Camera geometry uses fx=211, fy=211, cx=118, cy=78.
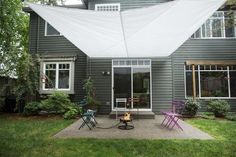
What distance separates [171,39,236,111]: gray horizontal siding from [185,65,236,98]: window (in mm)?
366

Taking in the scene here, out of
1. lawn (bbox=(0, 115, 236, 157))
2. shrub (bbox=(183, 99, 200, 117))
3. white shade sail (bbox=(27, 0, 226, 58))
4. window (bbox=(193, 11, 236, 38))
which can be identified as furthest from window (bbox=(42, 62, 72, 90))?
window (bbox=(193, 11, 236, 38))

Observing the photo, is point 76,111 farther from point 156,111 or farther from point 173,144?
point 173,144

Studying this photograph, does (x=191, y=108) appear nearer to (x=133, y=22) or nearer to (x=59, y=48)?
(x=133, y=22)

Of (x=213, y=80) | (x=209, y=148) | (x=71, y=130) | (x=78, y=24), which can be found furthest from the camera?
(x=213, y=80)

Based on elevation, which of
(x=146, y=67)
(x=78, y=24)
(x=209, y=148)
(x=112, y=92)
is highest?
(x=78, y=24)

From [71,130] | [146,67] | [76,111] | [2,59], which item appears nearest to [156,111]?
[146,67]

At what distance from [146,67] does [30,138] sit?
6.05 metres

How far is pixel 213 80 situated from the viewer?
10.5m

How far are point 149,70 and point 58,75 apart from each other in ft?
15.0

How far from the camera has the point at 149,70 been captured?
9.81 m

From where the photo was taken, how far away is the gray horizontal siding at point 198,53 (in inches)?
411

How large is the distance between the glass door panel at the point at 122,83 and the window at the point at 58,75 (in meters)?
2.42

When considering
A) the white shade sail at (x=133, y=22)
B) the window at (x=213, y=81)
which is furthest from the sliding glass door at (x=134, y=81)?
the white shade sail at (x=133, y=22)

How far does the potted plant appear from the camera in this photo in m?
9.34
